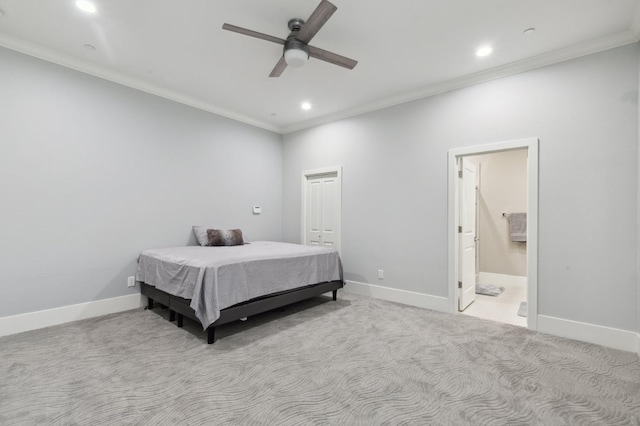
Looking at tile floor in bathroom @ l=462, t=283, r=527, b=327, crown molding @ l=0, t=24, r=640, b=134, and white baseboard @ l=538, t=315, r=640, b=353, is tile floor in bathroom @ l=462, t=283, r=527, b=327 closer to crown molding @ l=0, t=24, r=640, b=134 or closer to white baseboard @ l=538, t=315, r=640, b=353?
white baseboard @ l=538, t=315, r=640, b=353

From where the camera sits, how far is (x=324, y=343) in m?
2.78

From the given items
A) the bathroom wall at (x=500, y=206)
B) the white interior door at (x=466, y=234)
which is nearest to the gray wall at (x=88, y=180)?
the white interior door at (x=466, y=234)

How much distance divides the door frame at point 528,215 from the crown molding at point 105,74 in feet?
11.3

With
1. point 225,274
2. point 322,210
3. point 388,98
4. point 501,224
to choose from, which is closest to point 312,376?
point 225,274

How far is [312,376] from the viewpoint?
2189 millimetres

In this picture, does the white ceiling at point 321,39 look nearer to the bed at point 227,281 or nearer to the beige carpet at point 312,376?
the bed at point 227,281

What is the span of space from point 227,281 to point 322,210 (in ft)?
8.28

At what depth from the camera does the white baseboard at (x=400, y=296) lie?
373 cm

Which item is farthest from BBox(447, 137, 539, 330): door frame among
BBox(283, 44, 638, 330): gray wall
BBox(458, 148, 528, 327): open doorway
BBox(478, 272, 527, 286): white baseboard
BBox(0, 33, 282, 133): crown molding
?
BBox(0, 33, 282, 133): crown molding

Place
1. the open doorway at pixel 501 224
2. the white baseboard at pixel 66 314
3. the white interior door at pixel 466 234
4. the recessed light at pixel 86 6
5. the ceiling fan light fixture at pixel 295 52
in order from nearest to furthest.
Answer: the recessed light at pixel 86 6
the ceiling fan light fixture at pixel 295 52
the white baseboard at pixel 66 314
the white interior door at pixel 466 234
the open doorway at pixel 501 224

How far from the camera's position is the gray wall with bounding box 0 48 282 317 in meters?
2.95

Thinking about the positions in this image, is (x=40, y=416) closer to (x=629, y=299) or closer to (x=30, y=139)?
(x=30, y=139)

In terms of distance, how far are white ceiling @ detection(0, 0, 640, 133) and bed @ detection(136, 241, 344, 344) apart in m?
2.15

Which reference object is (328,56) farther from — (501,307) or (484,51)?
(501,307)
